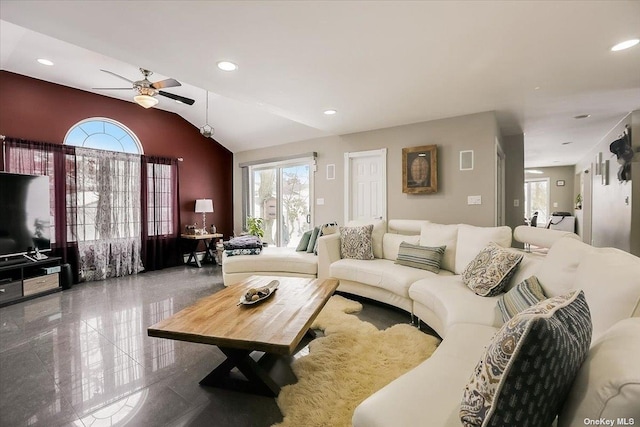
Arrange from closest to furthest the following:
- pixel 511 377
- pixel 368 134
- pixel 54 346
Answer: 1. pixel 511 377
2. pixel 54 346
3. pixel 368 134

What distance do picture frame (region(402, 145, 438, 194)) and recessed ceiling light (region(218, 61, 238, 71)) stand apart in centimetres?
271

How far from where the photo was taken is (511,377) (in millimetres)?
675

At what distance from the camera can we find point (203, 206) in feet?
19.3

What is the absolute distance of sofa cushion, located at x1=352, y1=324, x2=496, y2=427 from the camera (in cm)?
95

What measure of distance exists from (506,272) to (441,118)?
8.27ft

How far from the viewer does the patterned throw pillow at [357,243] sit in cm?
371

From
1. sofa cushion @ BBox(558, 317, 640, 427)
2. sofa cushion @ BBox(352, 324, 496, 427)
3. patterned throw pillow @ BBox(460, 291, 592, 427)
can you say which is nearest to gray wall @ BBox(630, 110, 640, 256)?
sofa cushion @ BBox(352, 324, 496, 427)

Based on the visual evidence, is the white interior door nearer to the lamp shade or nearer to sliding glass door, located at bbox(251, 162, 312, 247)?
sliding glass door, located at bbox(251, 162, 312, 247)

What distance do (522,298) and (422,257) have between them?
1.50 m

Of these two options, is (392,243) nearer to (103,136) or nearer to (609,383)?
(609,383)

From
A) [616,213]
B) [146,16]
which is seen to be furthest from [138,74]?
[616,213]

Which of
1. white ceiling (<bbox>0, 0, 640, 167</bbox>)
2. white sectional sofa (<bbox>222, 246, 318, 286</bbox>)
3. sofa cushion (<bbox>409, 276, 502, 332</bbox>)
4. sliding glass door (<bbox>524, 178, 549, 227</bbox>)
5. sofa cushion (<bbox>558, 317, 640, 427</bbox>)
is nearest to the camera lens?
sofa cushion (<bbox>558, 317, 640, 427</bbox>)

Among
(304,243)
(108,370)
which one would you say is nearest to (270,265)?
(304,243)

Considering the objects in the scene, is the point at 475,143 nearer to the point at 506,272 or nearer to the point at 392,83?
the point at 392,83
